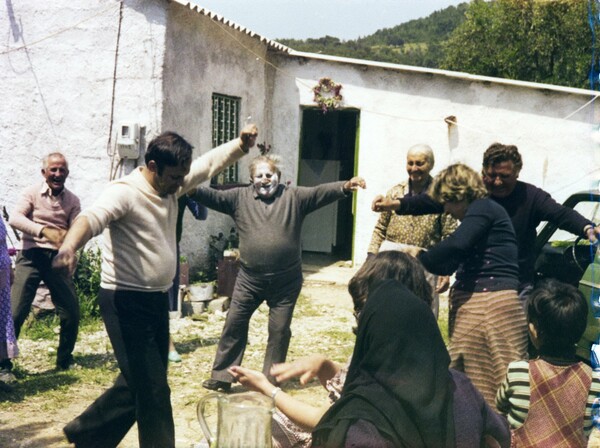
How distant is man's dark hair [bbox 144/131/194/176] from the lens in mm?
3824

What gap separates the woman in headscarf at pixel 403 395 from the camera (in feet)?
7.27

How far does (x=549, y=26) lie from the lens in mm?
25281

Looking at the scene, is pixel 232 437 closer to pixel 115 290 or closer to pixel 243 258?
pixel 115 290

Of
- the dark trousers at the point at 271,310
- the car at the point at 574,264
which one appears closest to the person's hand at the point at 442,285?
the dark trousers at the point at 271,310

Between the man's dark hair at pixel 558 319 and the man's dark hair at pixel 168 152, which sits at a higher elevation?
the man's dark hair at pixel 168 152

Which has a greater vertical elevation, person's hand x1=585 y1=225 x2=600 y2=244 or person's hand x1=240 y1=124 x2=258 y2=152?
person's hand x1=240 y1=124 x2=258 y2=152

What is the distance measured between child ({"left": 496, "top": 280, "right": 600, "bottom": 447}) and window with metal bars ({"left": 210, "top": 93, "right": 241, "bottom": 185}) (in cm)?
780

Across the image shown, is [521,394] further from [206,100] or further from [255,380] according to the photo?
[206,100]

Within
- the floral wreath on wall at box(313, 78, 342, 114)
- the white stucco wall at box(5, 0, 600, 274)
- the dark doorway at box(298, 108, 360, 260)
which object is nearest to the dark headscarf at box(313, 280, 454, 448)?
the white stucco wall at box(5, 0, 600, 274)

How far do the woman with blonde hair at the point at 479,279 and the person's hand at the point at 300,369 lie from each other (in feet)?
4.68

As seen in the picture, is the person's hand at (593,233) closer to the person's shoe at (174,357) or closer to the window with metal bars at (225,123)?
the person's shoe at (174,357)

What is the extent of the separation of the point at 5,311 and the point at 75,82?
4.23m

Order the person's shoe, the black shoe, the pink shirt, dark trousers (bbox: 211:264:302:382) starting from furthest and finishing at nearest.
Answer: the person's shoe < the pink shirt < the black shoe < dark trousers (bbox: 211:264:302:382)

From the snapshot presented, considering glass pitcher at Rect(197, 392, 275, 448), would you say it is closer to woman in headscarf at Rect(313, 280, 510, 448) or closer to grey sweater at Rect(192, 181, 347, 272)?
woman in headscarf at Rect(313, 280, 510, 448)
